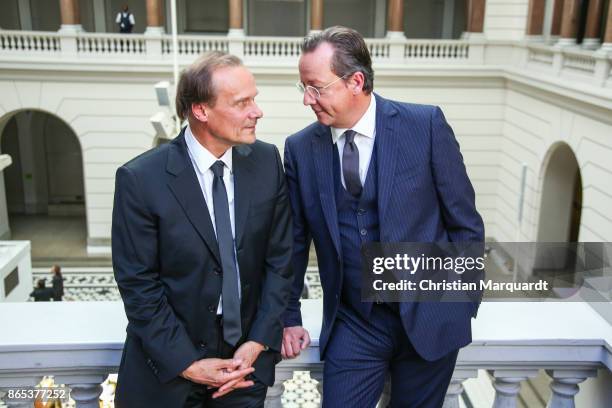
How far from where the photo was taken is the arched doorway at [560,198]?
1438 centimetres

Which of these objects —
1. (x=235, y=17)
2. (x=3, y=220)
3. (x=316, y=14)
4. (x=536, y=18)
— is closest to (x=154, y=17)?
(x=235, y=17)

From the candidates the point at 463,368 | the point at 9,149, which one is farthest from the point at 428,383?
the point at 9,149

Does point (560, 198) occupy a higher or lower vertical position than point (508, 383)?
lower

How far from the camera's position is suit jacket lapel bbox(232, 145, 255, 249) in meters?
2.27

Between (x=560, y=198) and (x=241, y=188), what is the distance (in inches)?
537

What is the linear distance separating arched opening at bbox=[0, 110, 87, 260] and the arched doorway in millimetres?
12470

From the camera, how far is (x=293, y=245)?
249 cm

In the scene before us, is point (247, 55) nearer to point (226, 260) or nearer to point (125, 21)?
point (125, 21)

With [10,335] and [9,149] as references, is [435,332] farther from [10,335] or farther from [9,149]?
[9,149]

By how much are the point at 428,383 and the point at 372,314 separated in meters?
0.32

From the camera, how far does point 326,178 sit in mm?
2461

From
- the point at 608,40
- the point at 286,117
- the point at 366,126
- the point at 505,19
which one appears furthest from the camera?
the point at 286,117

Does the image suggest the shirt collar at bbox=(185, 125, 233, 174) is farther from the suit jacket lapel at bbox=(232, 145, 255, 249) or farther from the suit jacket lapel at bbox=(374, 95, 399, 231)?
the suit jacket lapel at bbox=(374, 95, 399, 231)

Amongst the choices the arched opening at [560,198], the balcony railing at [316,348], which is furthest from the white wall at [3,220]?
the balcony railing at [316,348]
